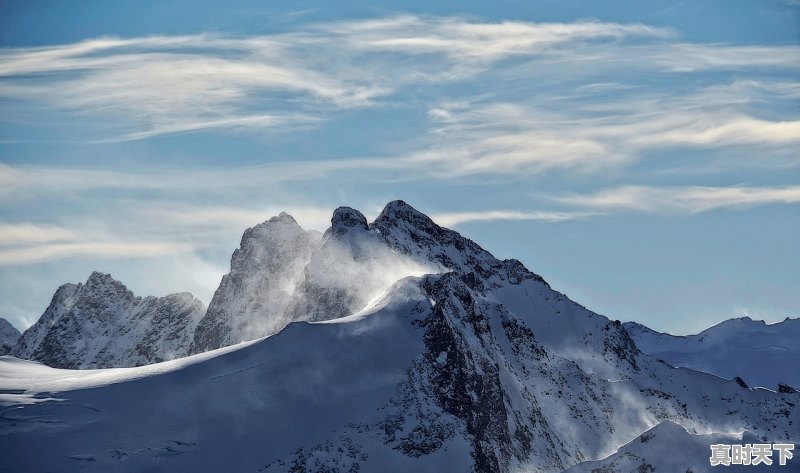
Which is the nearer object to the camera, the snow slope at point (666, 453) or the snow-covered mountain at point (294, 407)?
the snow slope at point (666, 453)

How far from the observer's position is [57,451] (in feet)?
509

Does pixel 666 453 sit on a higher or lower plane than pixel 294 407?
lower

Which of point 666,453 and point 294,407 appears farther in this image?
point 294,407

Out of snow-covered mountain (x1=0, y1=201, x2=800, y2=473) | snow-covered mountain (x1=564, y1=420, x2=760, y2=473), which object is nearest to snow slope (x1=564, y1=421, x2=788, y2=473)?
snow-covered mountain (x1=564, y1=420, x2=760, y2=473)

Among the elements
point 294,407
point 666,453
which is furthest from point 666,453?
point 294,407

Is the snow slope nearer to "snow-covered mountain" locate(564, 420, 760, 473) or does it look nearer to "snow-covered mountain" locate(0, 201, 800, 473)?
"snow-covered mountain" locate(564, 420, 760, 473)

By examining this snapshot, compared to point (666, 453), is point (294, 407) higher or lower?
higher

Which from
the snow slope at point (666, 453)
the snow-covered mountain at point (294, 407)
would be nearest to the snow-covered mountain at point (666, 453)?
the snow slope at point (666, 453)

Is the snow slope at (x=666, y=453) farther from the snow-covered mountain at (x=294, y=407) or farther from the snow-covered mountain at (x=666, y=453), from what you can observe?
the snow-covered mountain at (x=294, y=407)

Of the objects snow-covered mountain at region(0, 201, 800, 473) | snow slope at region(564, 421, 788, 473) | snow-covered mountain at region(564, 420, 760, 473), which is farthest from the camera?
snow-covered mountain at region(0, 201, 800, 473)

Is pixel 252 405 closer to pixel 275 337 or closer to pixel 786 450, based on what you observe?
pixel 275 337

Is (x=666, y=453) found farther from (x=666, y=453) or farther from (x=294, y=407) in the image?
(x=294, y=407)

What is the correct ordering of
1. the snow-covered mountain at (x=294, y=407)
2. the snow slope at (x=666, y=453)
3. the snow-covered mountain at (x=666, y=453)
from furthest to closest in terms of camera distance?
the snow-covered mountain at (x=294, y=407)
the snow-covered mountain at (x=666, y=453)
the snow slope at (x=666, y=453)

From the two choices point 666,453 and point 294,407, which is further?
point 294,407
